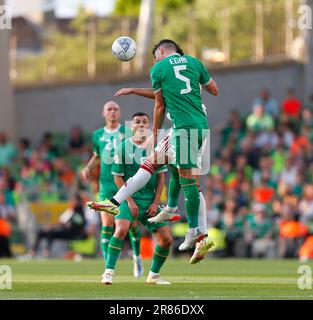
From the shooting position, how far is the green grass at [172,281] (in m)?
13.9

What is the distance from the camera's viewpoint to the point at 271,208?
94.7 ft

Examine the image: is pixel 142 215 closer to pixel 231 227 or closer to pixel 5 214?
pixel 231 227

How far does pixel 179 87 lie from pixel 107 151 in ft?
11.7

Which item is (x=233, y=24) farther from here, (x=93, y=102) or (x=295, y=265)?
(x=295, y=265)

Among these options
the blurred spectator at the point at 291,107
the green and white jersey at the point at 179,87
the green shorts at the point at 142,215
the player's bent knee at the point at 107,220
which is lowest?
the player's bent knee at the point at 107,220

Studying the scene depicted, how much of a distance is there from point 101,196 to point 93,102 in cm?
1858

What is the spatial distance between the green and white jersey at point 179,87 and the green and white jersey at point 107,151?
3.10 meters

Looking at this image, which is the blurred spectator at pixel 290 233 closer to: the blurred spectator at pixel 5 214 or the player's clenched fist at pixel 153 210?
the blurred spectator at pixel 5 214

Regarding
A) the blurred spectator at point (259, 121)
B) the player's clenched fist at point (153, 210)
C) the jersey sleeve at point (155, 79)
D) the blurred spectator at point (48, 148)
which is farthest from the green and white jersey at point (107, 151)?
the blurred spectator at point (48, 148)

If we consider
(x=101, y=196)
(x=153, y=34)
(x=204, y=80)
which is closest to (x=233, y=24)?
(x=153, y=34)

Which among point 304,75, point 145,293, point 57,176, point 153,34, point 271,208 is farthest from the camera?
point 153,34

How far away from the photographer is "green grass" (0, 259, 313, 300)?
45.8ft

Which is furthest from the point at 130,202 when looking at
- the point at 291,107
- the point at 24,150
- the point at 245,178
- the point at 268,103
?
the point at 24,150

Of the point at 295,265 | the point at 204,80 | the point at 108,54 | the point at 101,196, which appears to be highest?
the point at 108,54
